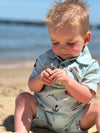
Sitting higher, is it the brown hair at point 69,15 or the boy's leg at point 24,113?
the brown hair at point 69,15

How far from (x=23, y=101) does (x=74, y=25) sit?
0.78 metres

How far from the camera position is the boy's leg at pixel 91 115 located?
2.17 metres

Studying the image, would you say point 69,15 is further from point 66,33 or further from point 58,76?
point 58,76

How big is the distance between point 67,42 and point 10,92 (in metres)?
2.22

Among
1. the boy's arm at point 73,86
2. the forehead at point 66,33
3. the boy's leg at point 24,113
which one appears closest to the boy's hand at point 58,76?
the boy's arm at point 73,86

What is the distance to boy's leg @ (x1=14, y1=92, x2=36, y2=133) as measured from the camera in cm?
219

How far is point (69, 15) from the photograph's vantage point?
2.14 meters

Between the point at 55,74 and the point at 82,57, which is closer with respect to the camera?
the point at 55,74

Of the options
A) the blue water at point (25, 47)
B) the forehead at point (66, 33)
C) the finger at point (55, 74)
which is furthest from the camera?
the blue water at point (25, 47)

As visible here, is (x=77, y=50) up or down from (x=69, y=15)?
down

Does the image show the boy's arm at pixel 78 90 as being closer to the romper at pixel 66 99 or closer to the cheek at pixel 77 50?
the romper at pixel 66 99

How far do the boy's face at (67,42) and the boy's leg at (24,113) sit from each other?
488 mm

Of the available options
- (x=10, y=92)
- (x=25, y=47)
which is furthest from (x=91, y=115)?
(x=25, y=47)

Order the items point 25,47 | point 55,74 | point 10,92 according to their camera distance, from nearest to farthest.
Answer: point 55,74
point 10,92
point 25,47
